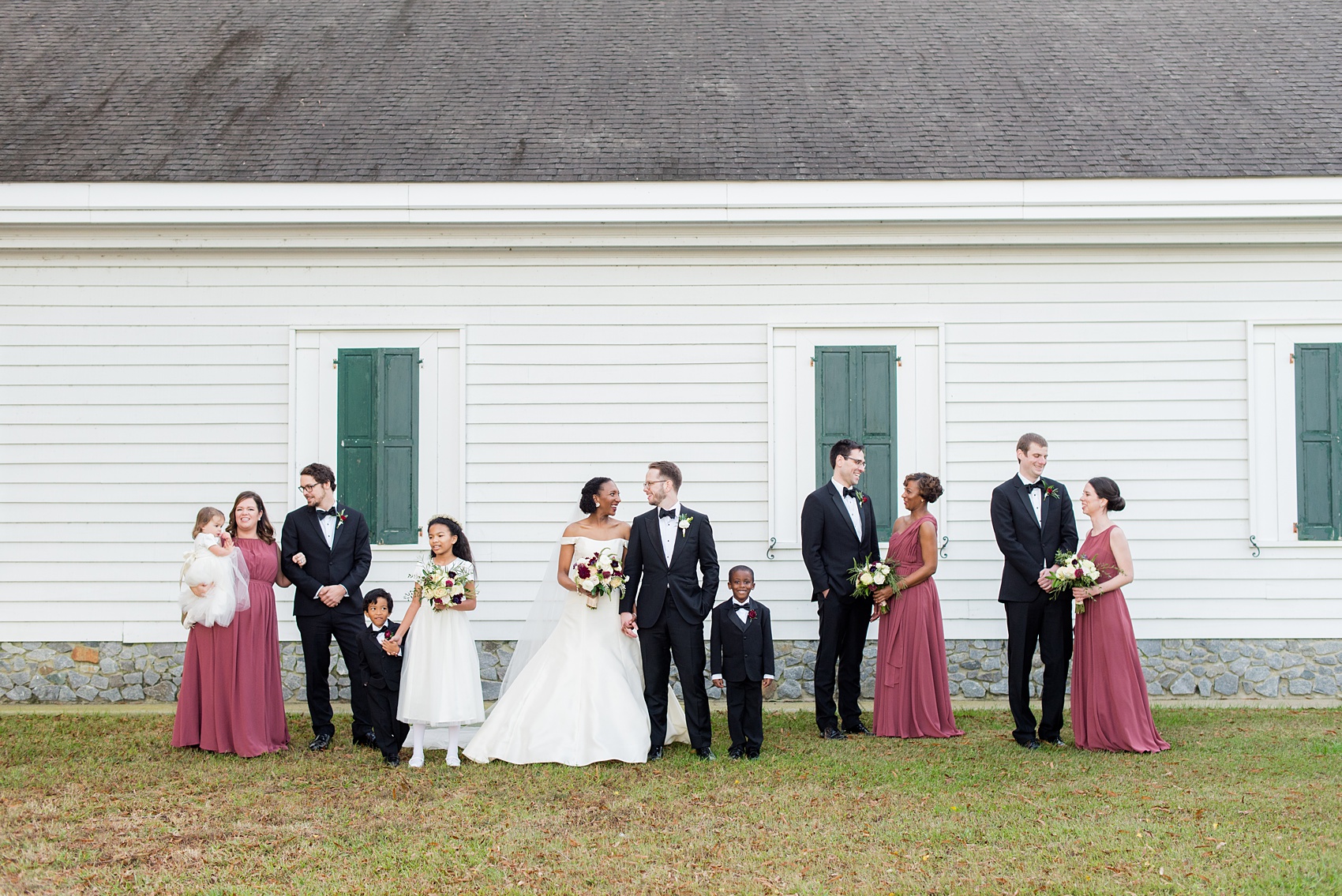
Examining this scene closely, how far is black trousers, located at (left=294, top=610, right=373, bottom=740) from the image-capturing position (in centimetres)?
769

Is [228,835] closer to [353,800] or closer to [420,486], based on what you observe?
[353,800]

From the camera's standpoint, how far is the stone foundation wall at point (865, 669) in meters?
9.09

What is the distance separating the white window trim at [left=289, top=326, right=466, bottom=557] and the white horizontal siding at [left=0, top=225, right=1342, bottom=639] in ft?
0.33

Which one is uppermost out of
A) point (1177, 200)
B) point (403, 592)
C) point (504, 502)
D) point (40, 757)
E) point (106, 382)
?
point (1177, 200)


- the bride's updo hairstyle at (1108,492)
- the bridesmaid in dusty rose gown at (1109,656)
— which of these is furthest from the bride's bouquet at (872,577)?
the bride's updo hairstyle at (1108,492)

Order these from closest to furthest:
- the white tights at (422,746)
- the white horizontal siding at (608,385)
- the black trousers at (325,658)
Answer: the white tights at (422,746)
the black trousers at (325,658)
the white horizontal siding at (608,385)

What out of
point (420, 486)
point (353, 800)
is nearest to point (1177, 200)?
point (420, 486)

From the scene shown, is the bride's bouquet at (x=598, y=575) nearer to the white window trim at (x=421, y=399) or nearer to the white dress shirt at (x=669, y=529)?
the white dress shirt at (x=669, y=529)

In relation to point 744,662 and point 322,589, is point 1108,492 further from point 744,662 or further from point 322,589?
point 322,589

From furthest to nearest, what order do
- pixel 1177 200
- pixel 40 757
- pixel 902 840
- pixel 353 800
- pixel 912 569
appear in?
pixel 1177 200 < pixel 912 569 < pixel 40 757 < pixel 353 800 < pixel 902 840

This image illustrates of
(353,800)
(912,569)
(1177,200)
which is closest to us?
(353,800)

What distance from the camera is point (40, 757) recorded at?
7.36 meters

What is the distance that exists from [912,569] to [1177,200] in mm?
3887

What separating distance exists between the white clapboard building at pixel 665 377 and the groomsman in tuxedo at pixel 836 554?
45.0 inches
